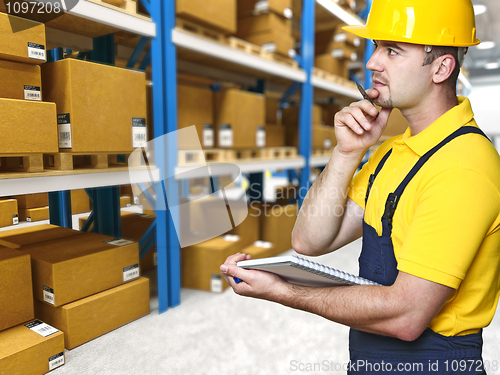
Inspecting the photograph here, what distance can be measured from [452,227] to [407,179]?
25 centimetres

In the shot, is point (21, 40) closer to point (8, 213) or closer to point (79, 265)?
point (8, 213)

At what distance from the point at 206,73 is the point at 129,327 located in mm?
2937

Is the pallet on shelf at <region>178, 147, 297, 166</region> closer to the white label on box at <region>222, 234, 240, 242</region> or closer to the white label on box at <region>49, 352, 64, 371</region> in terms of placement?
the white label on box at <region>222, 234, 240, 242</region>

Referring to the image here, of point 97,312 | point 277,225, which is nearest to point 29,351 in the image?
point 97,312

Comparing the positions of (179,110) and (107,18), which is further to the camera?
(179,110)

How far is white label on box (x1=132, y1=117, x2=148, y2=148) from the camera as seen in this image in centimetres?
253

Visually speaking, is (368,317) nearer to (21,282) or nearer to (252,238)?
(21,282)

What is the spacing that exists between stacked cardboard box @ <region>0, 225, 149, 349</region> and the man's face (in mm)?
2178

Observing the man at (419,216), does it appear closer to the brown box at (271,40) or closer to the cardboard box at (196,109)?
the cardboard box at (196,109)

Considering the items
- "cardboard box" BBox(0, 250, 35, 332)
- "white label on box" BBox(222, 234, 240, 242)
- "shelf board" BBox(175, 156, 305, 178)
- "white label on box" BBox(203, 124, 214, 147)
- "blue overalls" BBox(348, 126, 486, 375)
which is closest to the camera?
"blue overalls" BBox(348, 126, 486, 375)

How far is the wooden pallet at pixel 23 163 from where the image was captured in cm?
201

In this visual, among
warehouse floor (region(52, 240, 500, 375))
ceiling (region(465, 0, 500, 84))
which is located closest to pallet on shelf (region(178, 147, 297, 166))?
warehouse floor (region(52, 240, 500, 375))

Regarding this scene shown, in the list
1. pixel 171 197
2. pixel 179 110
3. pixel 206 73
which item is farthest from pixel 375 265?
pixel 206 73

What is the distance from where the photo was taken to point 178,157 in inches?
121
